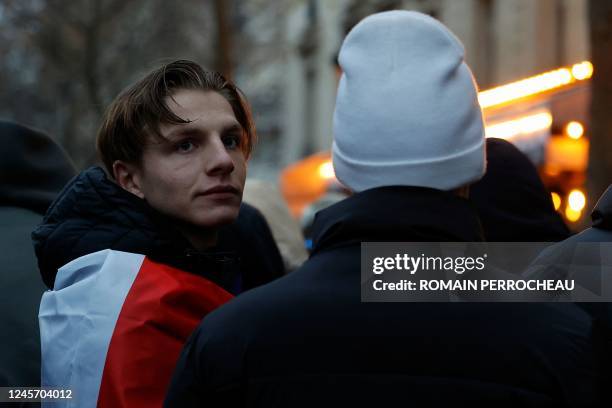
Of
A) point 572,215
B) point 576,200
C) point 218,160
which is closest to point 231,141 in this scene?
point 218,160

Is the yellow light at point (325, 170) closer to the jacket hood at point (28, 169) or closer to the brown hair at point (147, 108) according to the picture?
the jacket hood at point (28, 169)

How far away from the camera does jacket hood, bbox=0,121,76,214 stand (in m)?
3.66

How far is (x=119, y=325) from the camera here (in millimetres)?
2541

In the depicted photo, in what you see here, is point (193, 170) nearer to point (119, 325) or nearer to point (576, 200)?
point (119, 325)

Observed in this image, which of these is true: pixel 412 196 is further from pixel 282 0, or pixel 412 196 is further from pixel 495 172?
pixel 282 0

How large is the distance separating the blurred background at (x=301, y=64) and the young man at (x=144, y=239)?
459 centimetres

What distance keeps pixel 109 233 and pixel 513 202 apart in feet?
4.65

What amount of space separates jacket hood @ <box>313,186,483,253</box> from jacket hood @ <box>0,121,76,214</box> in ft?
5.78

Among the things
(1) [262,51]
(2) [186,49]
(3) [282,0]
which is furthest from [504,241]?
(1) [262,51]

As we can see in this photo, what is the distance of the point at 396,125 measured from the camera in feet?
7.10

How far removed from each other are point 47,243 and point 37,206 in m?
0.86

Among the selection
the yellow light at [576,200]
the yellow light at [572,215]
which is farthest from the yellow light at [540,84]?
the yellow light at [572,215]

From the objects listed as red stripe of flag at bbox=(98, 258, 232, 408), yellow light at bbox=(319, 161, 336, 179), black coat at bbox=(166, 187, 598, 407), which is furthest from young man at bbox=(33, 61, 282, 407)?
yellow light at bbox=(319, 161, 336, 179)

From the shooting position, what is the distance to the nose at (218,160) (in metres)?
2.93
